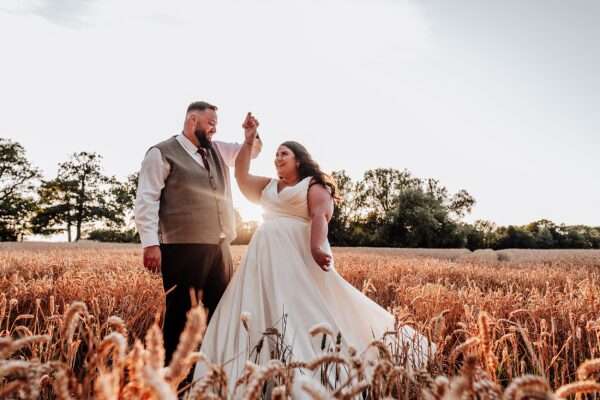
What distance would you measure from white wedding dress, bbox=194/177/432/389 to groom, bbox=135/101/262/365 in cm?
45

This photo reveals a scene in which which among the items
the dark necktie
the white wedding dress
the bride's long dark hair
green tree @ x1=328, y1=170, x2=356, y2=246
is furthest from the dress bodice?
green tree @ x1=328, y1=170, x2=356, y2=246

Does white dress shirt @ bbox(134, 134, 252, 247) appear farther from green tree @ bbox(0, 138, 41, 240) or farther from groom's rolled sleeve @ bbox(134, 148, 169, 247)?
green tree @ bbox(0, 138, 41, 240)

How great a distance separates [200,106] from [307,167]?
A: 1435 millimetres

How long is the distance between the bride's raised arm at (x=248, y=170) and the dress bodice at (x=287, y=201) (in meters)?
0.18

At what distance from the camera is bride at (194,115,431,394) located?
3.89 m

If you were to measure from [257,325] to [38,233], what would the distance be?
64.3m

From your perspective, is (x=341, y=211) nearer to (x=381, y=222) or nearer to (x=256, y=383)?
(x=381, y=222)

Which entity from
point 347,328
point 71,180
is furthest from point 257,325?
point 71,180

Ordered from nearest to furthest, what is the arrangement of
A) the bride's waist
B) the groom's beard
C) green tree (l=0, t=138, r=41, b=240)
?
the bride's waist < the groom's beard < green tree (l=0, t=138, r=41, b=240)

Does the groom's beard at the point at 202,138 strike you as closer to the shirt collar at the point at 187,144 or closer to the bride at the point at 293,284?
the shirt collar at the point at 187,144

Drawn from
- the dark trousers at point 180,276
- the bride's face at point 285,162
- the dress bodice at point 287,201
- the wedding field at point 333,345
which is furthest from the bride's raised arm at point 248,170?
the wedding field at point 333,345

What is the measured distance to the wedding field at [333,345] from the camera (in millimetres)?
908

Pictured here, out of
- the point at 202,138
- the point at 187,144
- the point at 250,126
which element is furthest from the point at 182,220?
the point at 250,126

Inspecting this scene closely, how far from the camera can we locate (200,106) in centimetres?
491
